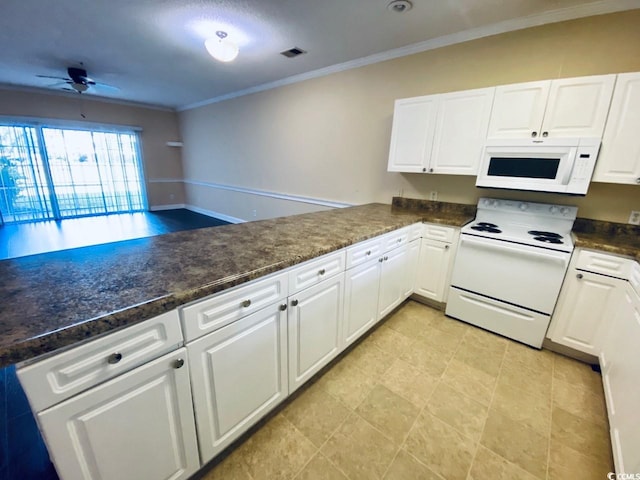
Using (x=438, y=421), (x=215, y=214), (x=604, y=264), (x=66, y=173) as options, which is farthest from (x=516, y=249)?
(x=66, y=173)

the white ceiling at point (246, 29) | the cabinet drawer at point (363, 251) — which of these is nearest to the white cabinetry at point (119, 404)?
the cabinet drawer at point (363, 251)

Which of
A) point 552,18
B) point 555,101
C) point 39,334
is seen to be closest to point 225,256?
point 39,334

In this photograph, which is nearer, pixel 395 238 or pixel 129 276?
pixel 129 276

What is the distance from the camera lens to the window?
5.46 metres

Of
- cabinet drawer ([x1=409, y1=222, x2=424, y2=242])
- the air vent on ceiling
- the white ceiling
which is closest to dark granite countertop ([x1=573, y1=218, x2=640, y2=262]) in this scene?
cabinet drawer ([x1=409, y1=222, x2=424, y2=242])

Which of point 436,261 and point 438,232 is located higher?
point 438,232

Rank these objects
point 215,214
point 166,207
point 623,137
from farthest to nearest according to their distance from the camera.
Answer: point 166,207
point 215,214
point 623,137

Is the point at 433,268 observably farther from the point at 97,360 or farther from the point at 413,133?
the point at 97,360

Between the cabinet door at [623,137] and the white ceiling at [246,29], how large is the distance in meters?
0.69

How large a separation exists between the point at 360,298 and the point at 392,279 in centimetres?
50

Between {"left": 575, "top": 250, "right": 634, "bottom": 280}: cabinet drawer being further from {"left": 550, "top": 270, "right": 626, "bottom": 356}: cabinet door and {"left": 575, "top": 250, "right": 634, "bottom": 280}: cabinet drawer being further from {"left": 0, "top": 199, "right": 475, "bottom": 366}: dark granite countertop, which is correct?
{"left": 0, "top": 199, "right": 475, "bottom": 366}: dark granite countertop

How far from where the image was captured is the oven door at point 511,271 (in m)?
1.98

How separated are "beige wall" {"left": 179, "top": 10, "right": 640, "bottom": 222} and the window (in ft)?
7.81

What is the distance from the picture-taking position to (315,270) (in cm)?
150
